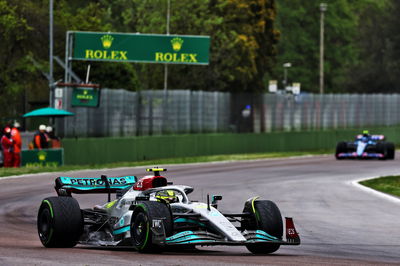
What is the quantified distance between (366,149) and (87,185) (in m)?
28.7

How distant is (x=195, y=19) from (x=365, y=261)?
184 feet

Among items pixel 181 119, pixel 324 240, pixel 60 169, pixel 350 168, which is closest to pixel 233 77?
pixel 181 119

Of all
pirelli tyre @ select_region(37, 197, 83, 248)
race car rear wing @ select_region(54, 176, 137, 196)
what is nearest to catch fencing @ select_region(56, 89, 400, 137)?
race car rear wing @ select_region(54, 176, 137, 196)

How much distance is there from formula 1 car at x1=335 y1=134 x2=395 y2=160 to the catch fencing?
21.3ft

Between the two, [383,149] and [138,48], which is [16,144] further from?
[383,149]

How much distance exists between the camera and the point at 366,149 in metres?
42.2

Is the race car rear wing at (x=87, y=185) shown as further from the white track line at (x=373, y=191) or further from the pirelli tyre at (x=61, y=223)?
the white track line at (x=373, y=191)

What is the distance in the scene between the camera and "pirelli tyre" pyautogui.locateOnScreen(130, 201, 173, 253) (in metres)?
12.1

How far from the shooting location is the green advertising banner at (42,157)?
32156 mm

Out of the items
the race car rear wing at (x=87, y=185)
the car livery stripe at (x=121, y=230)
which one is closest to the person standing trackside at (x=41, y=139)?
the race car rear wing at (x=87, y=185)

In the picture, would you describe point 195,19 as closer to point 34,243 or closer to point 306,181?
point 306,181

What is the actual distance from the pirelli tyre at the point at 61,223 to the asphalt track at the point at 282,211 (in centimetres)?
19

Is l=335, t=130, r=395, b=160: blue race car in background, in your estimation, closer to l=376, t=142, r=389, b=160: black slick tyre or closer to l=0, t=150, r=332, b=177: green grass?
l=376, t=142, r=389, b=160: black slick tyre

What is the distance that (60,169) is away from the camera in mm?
32250
